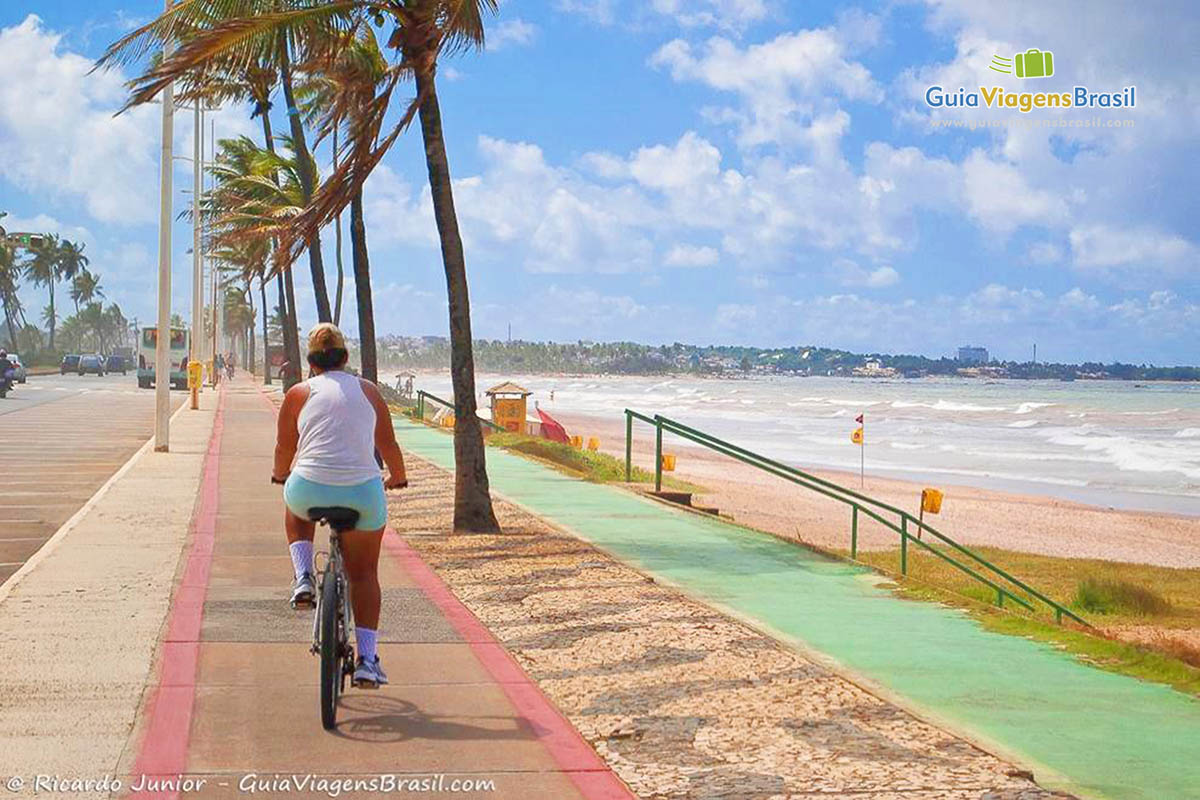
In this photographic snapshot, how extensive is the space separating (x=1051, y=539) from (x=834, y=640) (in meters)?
22.1

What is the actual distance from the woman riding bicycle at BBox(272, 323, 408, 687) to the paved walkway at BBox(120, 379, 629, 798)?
418 millimetres

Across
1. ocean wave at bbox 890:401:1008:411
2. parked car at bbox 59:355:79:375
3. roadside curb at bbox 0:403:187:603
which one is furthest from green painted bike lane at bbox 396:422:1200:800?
ocean wave at bbox 890:401:1008:411

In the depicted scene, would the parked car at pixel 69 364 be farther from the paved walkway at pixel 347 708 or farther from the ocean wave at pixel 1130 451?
the paved walkway at pixel 347 708

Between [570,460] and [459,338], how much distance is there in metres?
12.3

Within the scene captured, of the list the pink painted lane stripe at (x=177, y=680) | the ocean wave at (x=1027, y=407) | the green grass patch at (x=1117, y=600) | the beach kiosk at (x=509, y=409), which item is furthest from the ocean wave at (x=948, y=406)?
the pink painted lane stripe at (x=177, y=680)

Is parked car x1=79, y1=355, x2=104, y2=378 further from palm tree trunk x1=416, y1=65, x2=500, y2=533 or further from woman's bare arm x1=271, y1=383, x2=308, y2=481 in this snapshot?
woman's bare arm x1=271, y1=383, x2=308, y2=481

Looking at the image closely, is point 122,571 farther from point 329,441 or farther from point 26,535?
point 329,441

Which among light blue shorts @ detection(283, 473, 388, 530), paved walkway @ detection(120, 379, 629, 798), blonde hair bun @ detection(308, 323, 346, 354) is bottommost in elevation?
paved walkway @ detection(120, 379, 629, 798)

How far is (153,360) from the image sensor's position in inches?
3091

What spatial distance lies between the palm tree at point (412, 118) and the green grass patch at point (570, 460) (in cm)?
785

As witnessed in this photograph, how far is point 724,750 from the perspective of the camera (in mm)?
6586

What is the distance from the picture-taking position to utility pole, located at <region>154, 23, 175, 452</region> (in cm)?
2517

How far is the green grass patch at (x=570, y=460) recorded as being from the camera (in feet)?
78.9

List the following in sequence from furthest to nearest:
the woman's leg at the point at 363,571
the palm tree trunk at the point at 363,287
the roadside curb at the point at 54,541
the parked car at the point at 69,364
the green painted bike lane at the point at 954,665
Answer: the parked car at the point at 69,364, the palm tree trunk at the point at 363,287, the roadside curb at the point at 54,541, the woman's leg at the point at 363,571, the green painted bike lane at the point at 954,665
